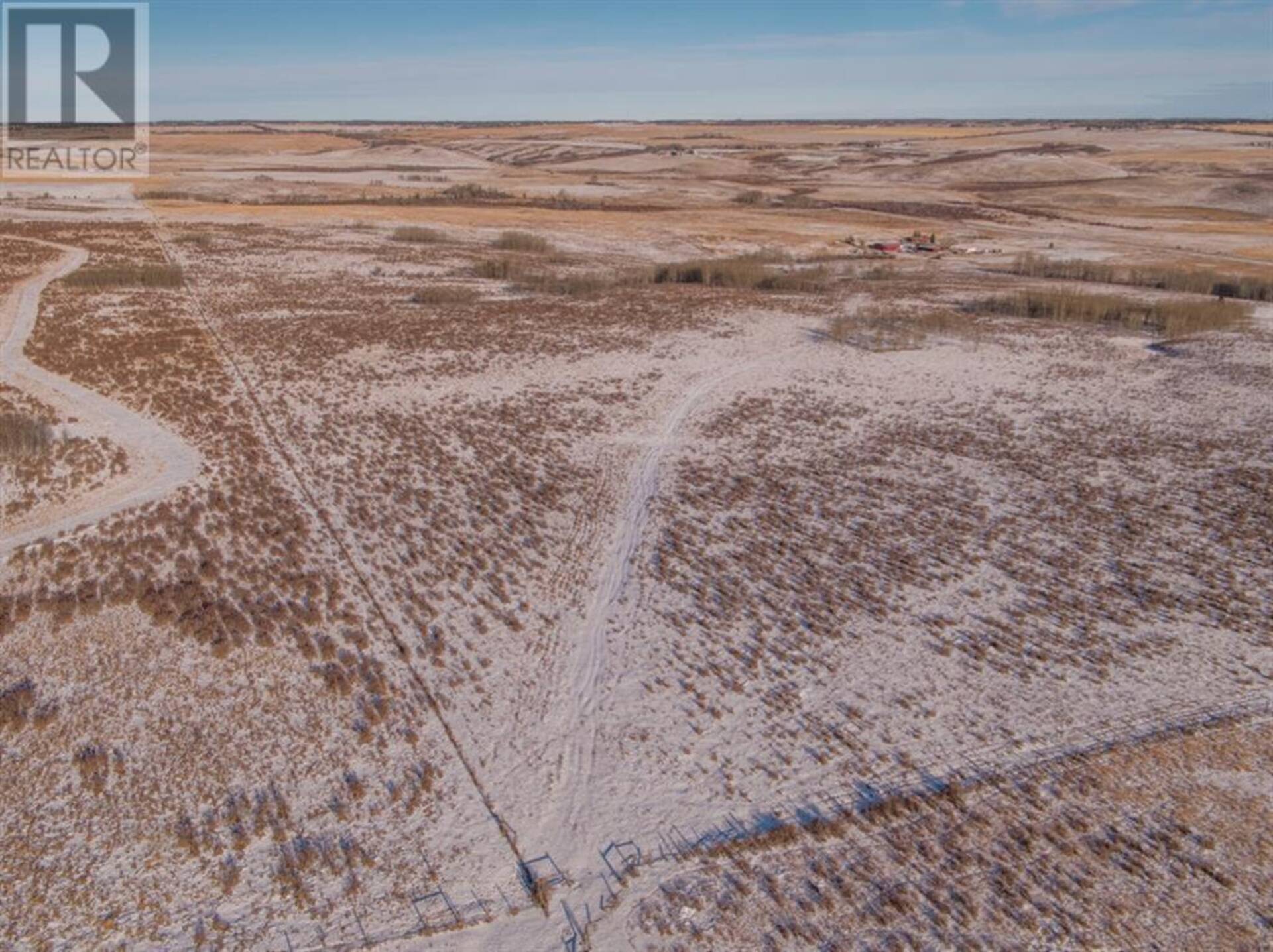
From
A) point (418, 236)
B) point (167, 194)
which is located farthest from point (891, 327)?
point (167, 194)

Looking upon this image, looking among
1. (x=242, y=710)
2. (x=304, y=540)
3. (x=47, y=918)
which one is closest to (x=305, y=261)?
(x=304, y=540)

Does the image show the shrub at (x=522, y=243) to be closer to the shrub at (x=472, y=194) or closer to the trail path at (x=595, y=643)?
the shrub at (x=472, y=194)

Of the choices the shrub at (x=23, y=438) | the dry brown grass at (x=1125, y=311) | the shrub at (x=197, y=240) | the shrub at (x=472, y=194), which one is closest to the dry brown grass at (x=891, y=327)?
the dry brown grass at (x=1125, y=311)

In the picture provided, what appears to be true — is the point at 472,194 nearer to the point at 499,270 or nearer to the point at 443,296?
the point at 499,270

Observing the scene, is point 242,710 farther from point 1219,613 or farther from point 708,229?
point 708,229

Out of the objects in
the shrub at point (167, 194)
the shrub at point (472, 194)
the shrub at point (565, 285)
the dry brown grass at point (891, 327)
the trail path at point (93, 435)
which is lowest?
the trail path at point (93, 435)
